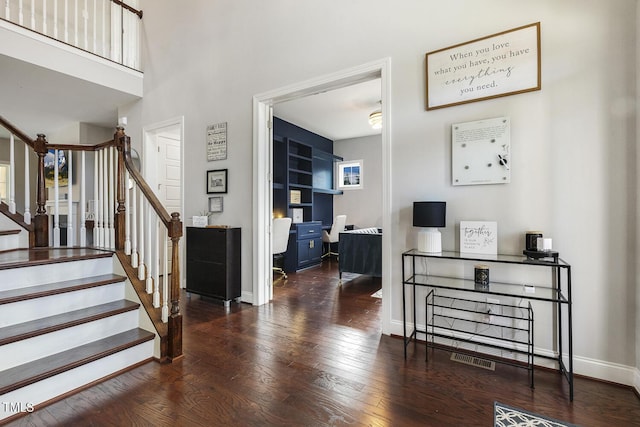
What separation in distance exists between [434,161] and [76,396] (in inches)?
110

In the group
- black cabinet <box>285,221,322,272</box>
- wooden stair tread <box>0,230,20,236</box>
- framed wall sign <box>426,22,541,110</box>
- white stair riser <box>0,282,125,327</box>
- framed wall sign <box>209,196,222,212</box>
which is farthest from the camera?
black cabinet <box>285,221,322,272</box>

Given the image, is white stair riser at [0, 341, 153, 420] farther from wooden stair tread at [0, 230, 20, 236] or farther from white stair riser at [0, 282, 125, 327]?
wooden stair tread at [0, 230, 20, 236]

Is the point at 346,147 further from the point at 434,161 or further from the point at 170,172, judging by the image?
the point at 434,161

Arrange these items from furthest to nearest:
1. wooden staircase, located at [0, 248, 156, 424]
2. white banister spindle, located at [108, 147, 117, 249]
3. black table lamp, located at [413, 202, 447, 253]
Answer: white banister spindle, located at [108, 147, 117, 249]
black table lamp, located at [413, 202, 447, 253]
wooden staircase, located at [0, 248, 156, 424]

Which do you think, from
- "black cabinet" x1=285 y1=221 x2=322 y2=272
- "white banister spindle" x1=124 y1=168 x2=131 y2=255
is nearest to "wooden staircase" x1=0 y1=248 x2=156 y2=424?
"white banister spindle" x1=124 y1=168 x2=131 y2=255

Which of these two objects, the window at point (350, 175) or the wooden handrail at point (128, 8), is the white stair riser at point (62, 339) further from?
the window at point (350, 175)

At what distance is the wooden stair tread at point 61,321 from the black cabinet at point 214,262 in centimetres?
109

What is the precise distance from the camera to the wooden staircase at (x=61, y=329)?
5.24ft

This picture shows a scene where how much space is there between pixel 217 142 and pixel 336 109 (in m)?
2.47

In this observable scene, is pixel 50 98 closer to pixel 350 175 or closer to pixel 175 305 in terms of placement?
pixel 175 305

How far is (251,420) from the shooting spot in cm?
149

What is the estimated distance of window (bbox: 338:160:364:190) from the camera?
7.34 metres

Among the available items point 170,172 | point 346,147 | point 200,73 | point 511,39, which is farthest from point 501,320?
point 346,147

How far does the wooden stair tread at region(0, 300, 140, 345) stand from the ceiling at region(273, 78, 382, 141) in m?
3.22
